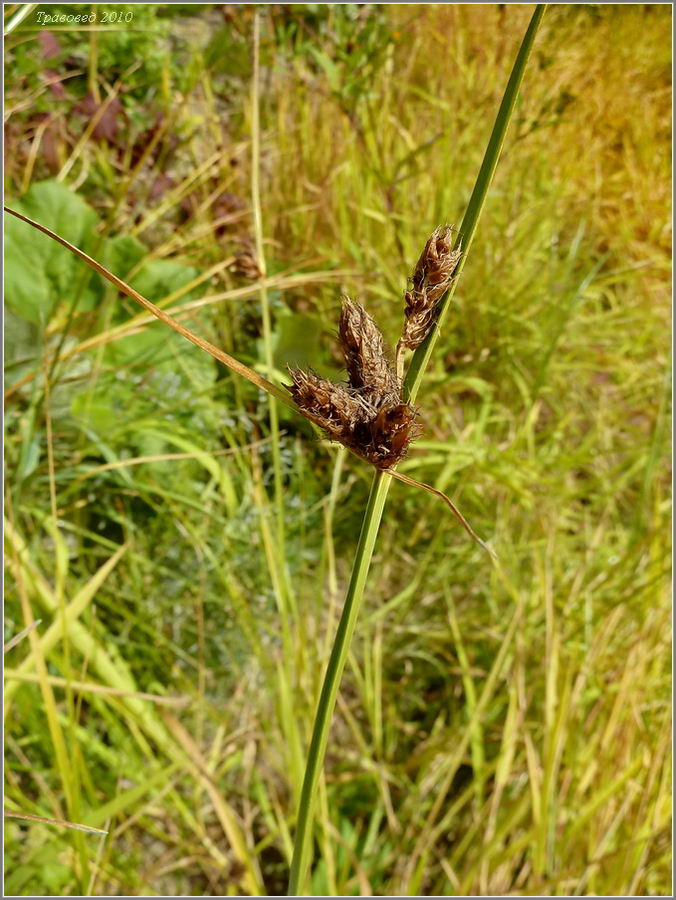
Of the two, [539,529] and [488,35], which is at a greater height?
[488,35]

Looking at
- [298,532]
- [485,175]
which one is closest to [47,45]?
[298,532]

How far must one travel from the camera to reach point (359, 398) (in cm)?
31

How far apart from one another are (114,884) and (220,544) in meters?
0.48

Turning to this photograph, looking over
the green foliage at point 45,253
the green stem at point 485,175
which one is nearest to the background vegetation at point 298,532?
the green foliage at point 45,253

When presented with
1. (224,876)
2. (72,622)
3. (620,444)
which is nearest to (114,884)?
(224,876)

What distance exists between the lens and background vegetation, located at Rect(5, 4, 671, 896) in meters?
1.03

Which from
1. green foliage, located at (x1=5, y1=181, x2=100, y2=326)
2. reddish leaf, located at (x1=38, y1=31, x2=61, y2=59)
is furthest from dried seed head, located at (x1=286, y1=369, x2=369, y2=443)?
reddish leaf, located at (x1=38, y1=31, x2=61, y2=59)

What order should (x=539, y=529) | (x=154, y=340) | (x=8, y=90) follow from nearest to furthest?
1. (x=154, y=340)
2. (x=539, y=529)
3. (x=8, y=90)

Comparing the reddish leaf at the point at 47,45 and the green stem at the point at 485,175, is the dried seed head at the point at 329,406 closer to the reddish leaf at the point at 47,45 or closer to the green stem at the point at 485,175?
the green stem at the point at 485,175

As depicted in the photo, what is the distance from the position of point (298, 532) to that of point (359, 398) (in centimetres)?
109

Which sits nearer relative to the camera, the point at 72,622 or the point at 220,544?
the point at 72,622

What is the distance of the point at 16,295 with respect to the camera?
1.32 metres

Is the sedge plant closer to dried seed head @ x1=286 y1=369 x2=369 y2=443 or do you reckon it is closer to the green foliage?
dried seed head @ x1=286 y1=369 x2=369 y2=443

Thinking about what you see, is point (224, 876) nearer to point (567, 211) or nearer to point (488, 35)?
point (567, 211)
